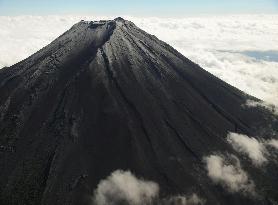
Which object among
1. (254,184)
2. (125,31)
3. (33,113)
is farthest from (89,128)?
(125,31)

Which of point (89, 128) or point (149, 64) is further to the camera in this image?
point (149, 64)

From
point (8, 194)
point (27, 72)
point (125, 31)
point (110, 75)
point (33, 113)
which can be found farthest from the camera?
point (125, 31)

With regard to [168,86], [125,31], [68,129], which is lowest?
[68,129]

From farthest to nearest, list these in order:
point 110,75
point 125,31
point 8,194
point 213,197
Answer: point 125,31
point 110,75
point 213,197
point 8,194

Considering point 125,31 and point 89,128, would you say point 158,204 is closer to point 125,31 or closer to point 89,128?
point 89,128

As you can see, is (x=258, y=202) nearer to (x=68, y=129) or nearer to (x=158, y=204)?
(x=158, y=204)

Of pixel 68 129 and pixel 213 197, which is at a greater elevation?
pixel 68 129
